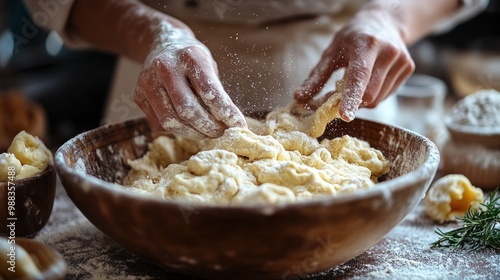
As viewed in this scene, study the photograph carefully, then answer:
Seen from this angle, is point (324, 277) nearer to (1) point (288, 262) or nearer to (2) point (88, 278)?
(1) point (288, 262)

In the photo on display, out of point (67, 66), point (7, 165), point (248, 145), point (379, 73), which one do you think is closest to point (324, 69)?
point (379, 73)

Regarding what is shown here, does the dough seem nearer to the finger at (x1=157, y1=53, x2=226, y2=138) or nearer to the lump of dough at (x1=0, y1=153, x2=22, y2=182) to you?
the finger at (x1=157, y1=53, x2=226, y2=138)

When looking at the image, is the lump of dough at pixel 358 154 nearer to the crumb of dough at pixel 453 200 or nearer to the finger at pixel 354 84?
the finger at pixel 354 84

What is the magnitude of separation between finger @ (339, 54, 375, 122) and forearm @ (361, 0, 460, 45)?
13.6 inches

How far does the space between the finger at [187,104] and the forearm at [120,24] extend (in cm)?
21

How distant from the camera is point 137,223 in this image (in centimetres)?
87

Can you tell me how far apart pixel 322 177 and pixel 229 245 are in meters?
0.27

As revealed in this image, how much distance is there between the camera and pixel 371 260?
1087 millimetres

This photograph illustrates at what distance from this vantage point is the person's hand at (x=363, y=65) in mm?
1210

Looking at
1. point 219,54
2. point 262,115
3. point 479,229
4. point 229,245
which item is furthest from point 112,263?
point 479,229

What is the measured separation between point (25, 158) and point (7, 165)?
0.21 feet

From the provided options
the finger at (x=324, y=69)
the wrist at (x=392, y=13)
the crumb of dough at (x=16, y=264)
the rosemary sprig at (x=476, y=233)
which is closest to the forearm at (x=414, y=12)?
the wrist at (x=392, y=13)

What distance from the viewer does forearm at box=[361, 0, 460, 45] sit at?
62.2 inches

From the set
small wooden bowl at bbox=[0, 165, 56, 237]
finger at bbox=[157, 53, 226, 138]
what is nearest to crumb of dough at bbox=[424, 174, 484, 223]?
finger at bbox=[157, 53, 226, 138]
